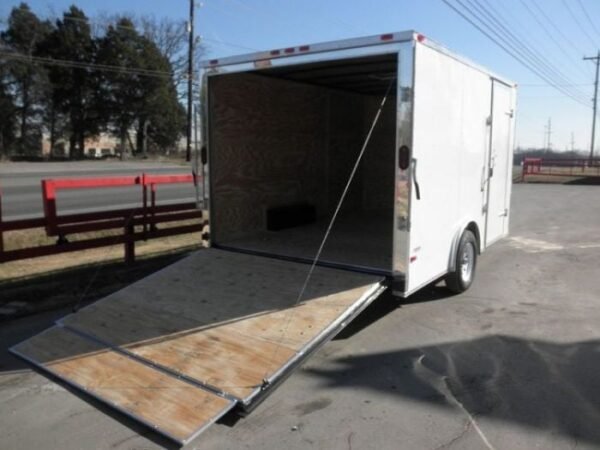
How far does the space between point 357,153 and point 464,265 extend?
14.8ft

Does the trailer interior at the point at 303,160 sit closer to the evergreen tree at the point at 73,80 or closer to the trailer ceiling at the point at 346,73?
the trailer ceiling at the point at 346,73

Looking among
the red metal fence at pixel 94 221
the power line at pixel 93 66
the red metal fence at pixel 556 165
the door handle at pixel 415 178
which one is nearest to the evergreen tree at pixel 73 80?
the power line at pixel 93 66

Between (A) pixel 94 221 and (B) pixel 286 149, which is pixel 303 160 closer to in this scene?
(B) pixel 286 149

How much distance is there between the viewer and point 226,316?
180 inches

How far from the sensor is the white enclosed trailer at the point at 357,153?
4.79 metres

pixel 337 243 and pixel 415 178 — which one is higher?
pixel 415 178

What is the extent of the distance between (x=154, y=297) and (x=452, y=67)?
371cm

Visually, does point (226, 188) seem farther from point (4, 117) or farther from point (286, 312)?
point (4, 117)

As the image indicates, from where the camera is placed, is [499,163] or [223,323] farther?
[499,163]

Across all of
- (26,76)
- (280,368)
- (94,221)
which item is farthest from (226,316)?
(26,76)

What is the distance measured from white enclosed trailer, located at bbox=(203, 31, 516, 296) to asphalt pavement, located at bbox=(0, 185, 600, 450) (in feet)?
1.93

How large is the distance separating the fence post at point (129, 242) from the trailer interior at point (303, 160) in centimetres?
152

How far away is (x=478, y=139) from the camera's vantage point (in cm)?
645

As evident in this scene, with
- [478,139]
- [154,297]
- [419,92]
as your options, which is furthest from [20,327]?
[478,139]
